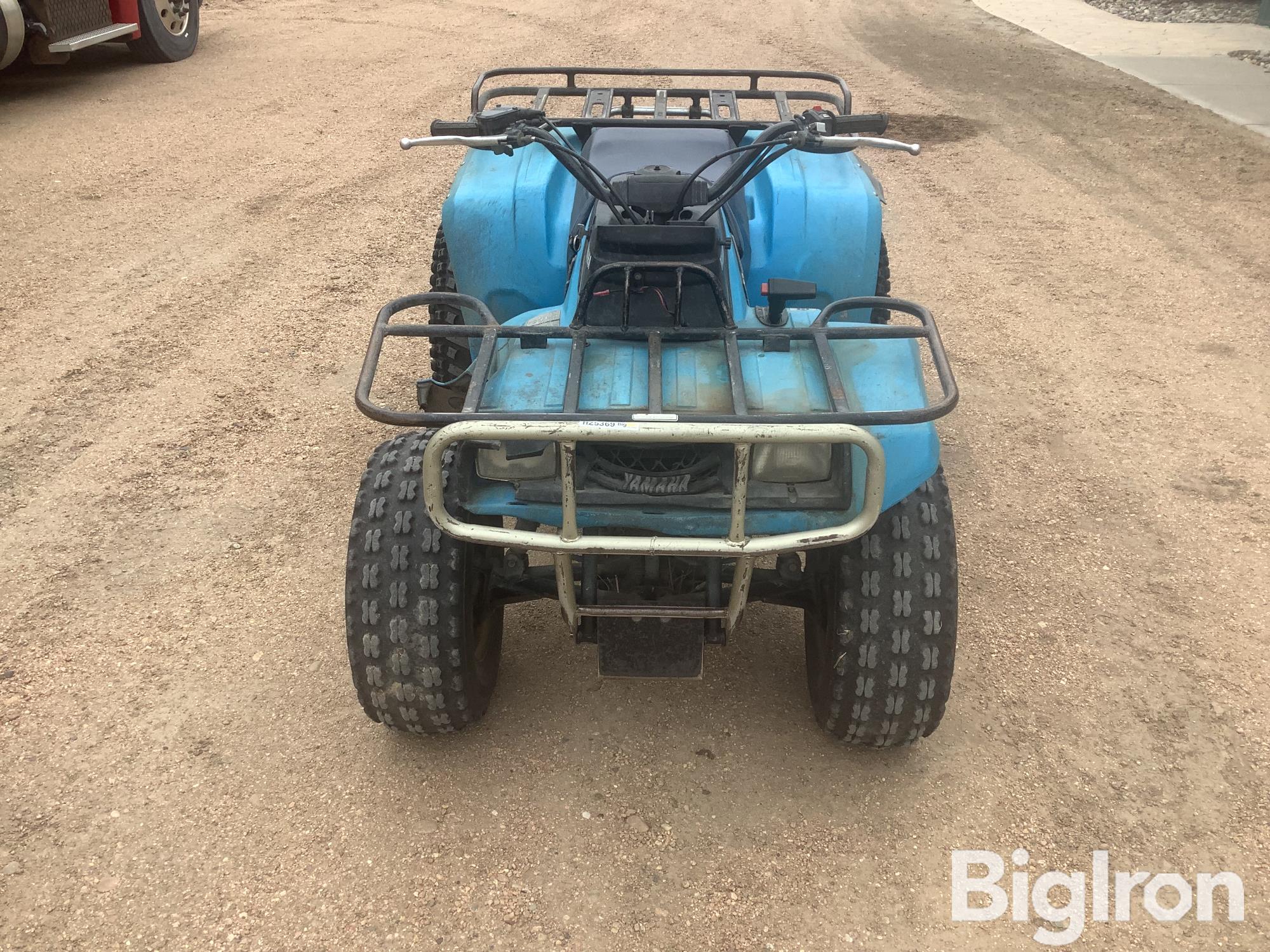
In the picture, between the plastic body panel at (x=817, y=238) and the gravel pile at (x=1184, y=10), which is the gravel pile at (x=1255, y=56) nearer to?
the gravel pile at (x=1184, y=10)

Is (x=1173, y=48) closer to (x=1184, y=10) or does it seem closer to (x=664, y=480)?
(x=1184, y=10)

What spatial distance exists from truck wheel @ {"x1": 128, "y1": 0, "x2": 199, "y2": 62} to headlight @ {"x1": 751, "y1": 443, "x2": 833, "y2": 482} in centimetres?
982

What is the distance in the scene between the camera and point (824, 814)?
2850 millimetres

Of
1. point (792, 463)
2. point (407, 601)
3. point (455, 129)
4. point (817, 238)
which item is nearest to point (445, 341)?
point (455, 129)

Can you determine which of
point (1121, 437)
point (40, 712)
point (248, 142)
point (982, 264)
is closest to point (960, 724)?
point (1121, 437)

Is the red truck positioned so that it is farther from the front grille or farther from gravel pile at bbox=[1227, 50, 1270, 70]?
gravel pile at bbox=[1227, 50, 1270, 70]

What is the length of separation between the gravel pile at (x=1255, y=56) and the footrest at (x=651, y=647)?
1083 centimetres

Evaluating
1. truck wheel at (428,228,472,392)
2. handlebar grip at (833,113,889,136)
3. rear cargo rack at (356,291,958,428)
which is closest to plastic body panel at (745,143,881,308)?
handlebar grip at (833,113,889,136)

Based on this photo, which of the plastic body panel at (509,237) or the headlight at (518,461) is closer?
the headlight at (518,461)

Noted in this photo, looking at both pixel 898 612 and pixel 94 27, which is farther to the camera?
pixel 94 27

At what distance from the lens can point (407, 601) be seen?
107 inches

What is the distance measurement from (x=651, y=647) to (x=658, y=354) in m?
0.75

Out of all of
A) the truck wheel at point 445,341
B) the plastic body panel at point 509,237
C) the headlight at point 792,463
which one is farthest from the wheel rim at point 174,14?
the headlight at point 792,463

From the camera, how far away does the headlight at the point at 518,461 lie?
2.46 meters
